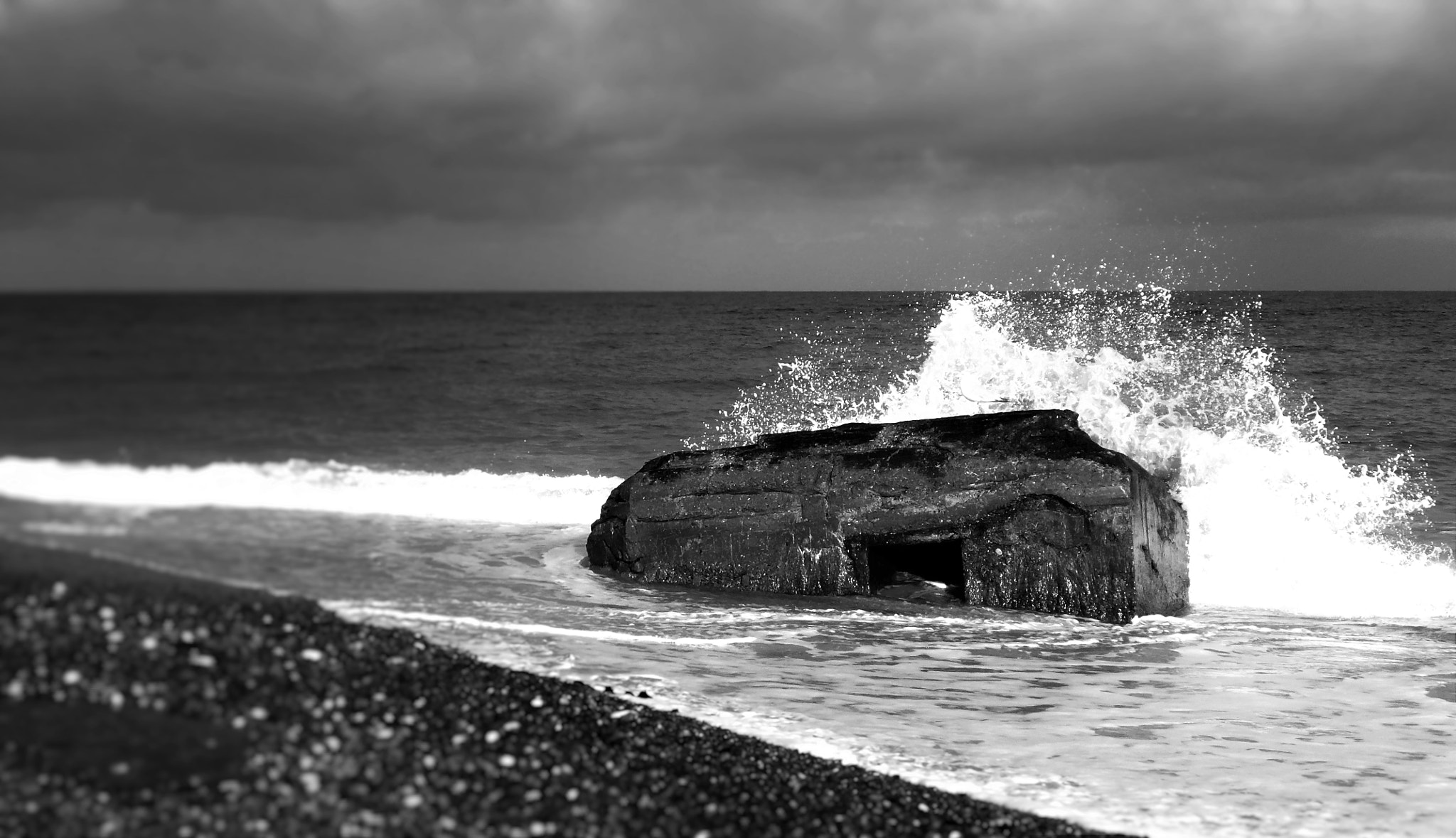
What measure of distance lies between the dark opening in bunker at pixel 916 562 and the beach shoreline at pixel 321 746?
173 inches

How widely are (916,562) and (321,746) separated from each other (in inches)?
286

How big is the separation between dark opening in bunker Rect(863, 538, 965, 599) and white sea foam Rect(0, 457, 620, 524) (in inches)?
191

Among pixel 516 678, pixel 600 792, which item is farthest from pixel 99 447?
pixel 600 792

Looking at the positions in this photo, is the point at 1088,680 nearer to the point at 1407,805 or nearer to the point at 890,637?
the point at 890,637

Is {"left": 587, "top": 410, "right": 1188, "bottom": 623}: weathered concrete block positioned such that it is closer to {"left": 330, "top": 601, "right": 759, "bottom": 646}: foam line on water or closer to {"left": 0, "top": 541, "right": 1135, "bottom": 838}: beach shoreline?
{"left": 330, "top": 601, "right": 759, "bottom": 646}: foam line on water

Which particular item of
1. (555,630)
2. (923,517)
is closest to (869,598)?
(923,517)

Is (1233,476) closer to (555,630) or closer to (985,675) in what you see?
(985,675)

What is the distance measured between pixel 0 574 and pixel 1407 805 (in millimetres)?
7471

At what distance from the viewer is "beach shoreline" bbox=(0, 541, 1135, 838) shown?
13.4 ft

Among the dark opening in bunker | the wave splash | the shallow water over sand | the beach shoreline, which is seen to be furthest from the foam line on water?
the wave splash

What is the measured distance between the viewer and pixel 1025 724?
6.41 m

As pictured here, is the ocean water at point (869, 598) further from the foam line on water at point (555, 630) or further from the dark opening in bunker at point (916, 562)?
the dark opening in bunker at point (916, 562)

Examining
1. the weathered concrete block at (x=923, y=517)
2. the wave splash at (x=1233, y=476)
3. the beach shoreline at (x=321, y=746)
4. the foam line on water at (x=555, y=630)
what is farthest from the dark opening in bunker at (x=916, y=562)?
the beach shoreline at (x=321, y=746)

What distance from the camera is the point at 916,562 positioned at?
10641 millimetres
